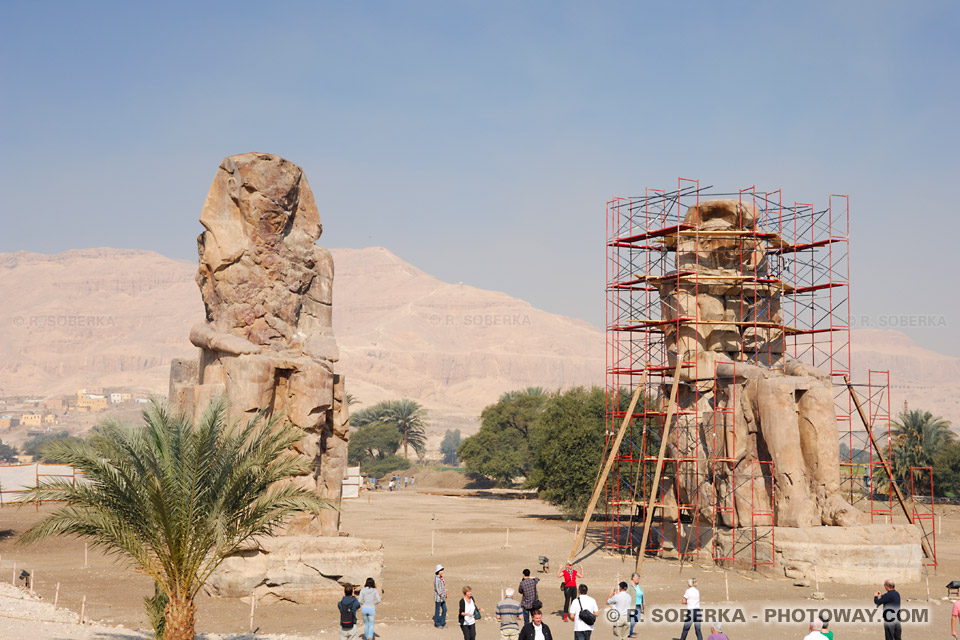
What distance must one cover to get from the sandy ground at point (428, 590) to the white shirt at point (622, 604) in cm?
197

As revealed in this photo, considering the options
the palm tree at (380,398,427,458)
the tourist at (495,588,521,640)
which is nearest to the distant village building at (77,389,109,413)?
the palm tree at (380,398,427,458)

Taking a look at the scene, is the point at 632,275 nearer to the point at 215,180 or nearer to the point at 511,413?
the point at 215,180

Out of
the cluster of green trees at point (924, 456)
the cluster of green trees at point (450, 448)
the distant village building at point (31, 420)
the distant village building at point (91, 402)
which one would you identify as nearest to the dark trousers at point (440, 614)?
the cluster of green trees at point (924, 456)

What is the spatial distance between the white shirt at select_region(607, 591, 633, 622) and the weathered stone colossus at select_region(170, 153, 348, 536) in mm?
8063

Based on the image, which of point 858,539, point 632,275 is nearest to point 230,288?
point 632,275

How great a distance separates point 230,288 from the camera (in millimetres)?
22266

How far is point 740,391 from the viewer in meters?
26.8

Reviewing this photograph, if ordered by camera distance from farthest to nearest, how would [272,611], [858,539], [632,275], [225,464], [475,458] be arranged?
[475,458]
[632,275]
[858,539]
[272,611]
[225,464]

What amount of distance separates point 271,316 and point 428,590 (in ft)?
23.9

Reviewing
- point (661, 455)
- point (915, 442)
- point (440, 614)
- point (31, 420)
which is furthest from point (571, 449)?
point (31, 420)

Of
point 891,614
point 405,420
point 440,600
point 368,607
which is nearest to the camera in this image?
point 891,614

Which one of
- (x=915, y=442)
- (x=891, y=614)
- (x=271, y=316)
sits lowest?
(x=891, y=614)

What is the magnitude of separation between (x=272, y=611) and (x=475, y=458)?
47.0 meters

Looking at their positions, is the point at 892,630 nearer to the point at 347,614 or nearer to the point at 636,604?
the point at 636,604
